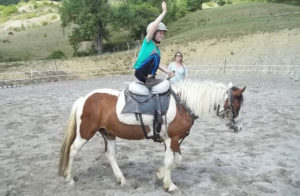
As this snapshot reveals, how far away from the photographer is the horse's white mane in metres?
4.32

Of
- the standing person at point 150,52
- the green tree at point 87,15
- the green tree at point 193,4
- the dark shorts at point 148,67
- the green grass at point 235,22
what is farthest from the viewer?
the green tree at point 193,4

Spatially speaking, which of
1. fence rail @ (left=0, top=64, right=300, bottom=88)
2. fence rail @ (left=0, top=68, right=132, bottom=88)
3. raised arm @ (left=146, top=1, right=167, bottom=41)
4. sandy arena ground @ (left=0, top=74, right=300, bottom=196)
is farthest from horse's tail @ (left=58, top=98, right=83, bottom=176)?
fence rail @ (left=0, top=68, right=132, bottom=88)

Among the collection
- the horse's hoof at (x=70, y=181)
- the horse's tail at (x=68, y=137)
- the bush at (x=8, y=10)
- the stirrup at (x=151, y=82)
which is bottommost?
the horse's hoof at (x=70, y=181)

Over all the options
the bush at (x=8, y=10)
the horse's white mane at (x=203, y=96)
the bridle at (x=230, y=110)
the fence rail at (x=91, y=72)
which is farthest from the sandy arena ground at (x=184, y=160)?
the bush at (x=8, y=10)

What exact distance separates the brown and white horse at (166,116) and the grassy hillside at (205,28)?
23927 mm

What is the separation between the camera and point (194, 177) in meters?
4.85

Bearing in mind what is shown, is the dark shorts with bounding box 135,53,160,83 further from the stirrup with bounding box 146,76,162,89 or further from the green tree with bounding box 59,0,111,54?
the green tree with bounding box 59,0,111,54

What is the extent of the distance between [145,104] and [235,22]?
3193cm

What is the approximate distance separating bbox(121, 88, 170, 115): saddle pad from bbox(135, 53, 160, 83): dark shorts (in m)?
0.27

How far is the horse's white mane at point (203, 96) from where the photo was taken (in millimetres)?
4316

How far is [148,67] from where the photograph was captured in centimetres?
414

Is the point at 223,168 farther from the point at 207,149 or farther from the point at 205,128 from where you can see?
the point at 205,128

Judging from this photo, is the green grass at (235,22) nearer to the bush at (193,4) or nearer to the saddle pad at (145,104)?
the bush at (193,4)

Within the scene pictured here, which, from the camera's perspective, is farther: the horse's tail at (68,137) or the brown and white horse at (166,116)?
the horse's tail at (68,137)
